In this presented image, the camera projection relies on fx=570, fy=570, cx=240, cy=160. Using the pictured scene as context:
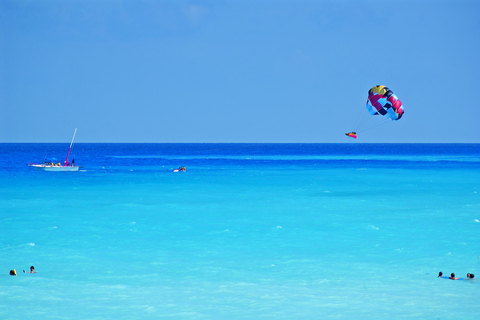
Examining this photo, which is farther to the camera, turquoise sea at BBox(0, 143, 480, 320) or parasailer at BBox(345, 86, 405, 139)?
parasailer at BBox(345, 86, 405, 139)

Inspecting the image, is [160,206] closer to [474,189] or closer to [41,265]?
[41,265]

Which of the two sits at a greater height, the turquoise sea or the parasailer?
the parasailer

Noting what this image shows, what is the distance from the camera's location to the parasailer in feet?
170

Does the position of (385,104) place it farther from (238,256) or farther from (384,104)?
(238,256)

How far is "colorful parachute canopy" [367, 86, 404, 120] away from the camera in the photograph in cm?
5181

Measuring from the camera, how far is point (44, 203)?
153ft

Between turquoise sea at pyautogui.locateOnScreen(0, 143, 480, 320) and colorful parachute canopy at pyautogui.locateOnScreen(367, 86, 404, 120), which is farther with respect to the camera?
colorful parachute canopy at pyautogui.locateOnScreen(367, 86, 404, 120)

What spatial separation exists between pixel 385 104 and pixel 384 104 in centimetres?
10

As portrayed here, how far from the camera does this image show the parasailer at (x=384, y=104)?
51812 mm

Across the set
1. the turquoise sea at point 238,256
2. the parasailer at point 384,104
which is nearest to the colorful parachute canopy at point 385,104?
the parasailer at point 384,104

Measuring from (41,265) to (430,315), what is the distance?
54.7 ft

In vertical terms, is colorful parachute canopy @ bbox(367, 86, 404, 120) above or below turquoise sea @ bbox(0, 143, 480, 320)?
above

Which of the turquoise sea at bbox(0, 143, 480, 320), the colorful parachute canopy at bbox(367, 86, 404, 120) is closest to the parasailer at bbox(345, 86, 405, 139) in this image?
the colorful parachute canopy at bbox(367, 86, 404, 120)

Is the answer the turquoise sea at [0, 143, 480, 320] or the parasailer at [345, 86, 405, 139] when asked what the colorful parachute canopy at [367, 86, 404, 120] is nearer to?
the parasailer at [345, 86, 405, 139]
